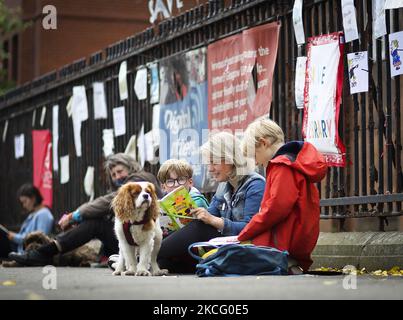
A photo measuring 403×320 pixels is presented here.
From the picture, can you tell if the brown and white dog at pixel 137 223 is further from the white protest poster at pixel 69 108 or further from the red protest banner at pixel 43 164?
the red protest banner at pixel 43 164

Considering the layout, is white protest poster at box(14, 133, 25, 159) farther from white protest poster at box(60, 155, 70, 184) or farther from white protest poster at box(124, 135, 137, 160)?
white protest poster at box(124, 135, 137, 160)

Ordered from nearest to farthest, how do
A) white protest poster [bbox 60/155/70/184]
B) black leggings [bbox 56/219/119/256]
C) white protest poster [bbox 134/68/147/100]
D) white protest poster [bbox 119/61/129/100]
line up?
black leggings [bbox 56/219/119/256], white protest poster [bbox 134/68/147/100], white protest poster [bbox 119/61/129/100], white protest poster [bbox 60/155/70/184]

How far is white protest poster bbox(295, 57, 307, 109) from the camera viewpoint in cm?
1012

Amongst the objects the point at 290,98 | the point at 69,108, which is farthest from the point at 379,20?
the point at 69,108

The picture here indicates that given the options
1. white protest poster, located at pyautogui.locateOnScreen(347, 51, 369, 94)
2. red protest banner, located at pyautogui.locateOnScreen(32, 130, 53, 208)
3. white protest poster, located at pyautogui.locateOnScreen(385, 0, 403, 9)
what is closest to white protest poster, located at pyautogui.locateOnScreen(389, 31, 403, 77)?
white protest poster, located at pyautogui.locateOnScreen(385, 0, 403, 9)

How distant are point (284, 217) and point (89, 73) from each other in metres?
7.93

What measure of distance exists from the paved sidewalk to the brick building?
64.6ft

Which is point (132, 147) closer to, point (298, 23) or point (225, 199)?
point (298, 23)

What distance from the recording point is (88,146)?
15.6m

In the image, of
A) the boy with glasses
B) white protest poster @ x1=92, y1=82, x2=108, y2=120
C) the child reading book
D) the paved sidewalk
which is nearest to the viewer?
the paved sidewalk

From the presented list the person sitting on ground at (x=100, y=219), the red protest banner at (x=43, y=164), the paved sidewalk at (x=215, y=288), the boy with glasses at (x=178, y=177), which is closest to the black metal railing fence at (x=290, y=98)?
the red protest banner at (x=43, y=164)
